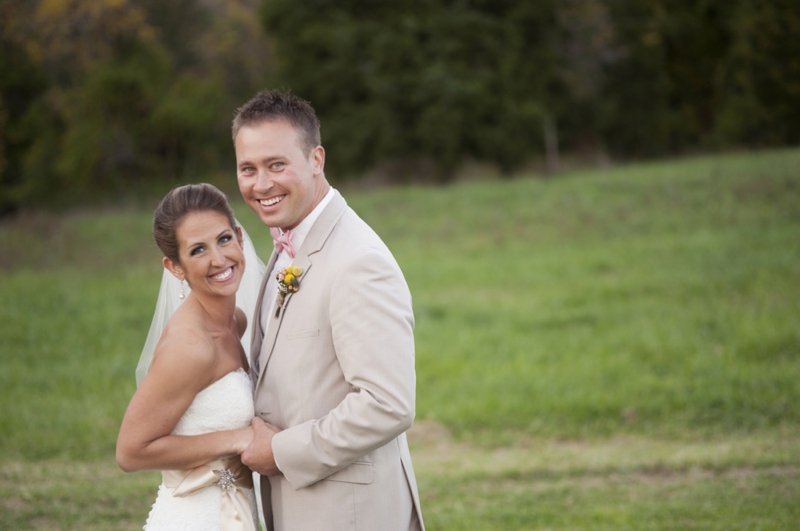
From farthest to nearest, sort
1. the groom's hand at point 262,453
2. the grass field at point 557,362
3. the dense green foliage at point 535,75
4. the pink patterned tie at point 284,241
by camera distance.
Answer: the dense green foliage at point 535,75 < the grass field at point 557,362 < the pink patterned tie at point 284,241 < the groom's hand at point 262,453

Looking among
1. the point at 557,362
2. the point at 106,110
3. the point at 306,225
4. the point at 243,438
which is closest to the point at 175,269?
the point at 306,225

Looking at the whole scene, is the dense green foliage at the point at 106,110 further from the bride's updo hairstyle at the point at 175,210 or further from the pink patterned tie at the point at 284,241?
the pink patterned tie at the point at 284,241

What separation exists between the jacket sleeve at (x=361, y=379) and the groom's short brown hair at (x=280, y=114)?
57 centimetres

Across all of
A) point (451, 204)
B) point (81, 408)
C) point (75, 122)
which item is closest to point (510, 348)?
point (81, 408)

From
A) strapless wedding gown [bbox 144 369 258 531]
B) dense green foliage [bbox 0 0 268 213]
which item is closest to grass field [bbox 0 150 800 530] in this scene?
strapless wedding gown [bbox 144 369 258 531]

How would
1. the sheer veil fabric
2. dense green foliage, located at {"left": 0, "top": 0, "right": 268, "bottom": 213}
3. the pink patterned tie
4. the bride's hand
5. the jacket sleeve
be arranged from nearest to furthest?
the jacket sleeve, the bride's hand, the pink patterned tie, the sheer veil fabric, dense green foliage, located at {"left": 0, "top": 0, "right": 268, "bottom": 213}

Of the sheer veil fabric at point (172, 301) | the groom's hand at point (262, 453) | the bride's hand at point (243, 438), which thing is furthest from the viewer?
the sheer veil fabric at point (172, 301)

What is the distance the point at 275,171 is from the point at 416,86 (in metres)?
25.9

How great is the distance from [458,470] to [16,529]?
11.8 ft

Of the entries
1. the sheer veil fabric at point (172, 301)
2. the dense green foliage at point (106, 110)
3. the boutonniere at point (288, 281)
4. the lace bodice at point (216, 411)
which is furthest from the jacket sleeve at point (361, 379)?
the dense green foliage at point (106, 110)

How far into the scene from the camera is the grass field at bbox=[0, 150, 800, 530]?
614 centimetres

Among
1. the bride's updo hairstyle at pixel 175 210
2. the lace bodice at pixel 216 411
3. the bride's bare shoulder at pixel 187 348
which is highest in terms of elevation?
the bride's updo hairstyle at pixel 175 210

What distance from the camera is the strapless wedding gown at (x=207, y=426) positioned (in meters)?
3.07

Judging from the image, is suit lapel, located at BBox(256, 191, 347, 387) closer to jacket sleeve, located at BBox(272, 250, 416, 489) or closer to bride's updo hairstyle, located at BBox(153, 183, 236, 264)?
jacket sleeve, located at BBox(272, 250, 416, 489)
